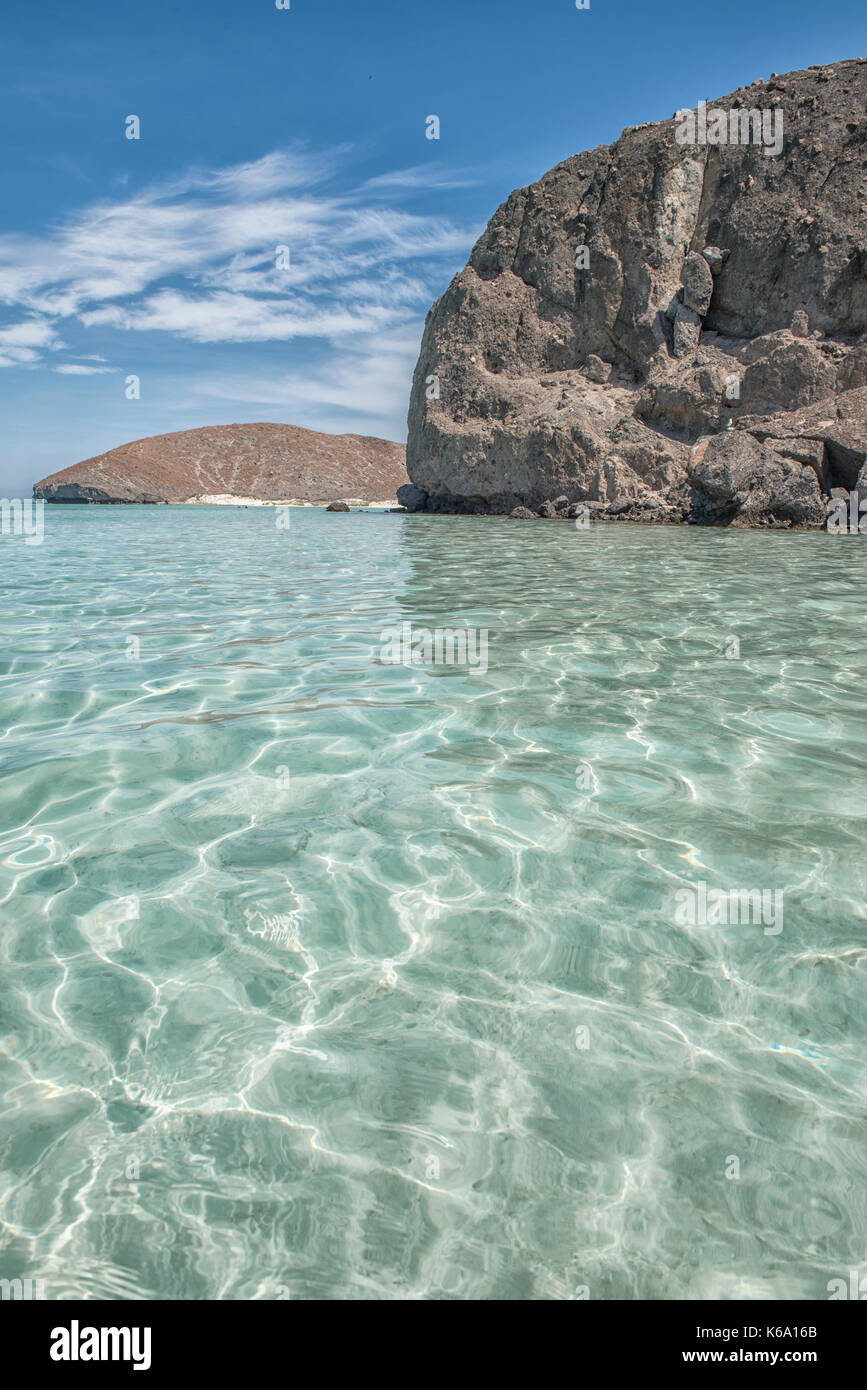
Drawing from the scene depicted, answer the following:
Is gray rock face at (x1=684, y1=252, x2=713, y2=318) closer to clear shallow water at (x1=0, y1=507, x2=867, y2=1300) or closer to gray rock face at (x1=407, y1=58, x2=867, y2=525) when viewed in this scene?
gray rock face at (x1=407, y1=58, x2=867, y2=525)

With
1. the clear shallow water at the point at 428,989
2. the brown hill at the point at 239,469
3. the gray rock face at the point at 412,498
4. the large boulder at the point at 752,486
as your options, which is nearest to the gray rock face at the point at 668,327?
the large boulder at the point at 752,486

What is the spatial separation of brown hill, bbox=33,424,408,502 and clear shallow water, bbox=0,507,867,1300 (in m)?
73.5

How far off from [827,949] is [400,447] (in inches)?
3695

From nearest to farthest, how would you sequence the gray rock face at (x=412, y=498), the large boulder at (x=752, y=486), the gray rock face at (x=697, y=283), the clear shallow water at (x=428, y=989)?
the clear shallow water at (x=428, y=989), the large boulder at (x=752, y=486), the gray rock face at (x=697, y=283), the gray rock face at (x=412, y=498)

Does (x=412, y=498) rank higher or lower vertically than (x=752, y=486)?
higher

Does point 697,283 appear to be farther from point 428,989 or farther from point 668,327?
point 428,989

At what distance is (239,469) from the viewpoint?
268 feet

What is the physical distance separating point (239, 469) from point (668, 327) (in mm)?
62677

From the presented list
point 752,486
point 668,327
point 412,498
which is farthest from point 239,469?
point 752,486

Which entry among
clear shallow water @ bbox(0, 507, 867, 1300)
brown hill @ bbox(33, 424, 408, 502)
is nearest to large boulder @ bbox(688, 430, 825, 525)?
clear shallow water @ bbox(0, 507, 867, 1300)

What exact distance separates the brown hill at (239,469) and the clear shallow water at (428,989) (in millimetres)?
73516

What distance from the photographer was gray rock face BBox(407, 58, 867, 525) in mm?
22125

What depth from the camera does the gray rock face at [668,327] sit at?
22.1m

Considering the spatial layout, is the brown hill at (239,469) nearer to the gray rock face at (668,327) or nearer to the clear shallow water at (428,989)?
the gray rock face at (668,327)
